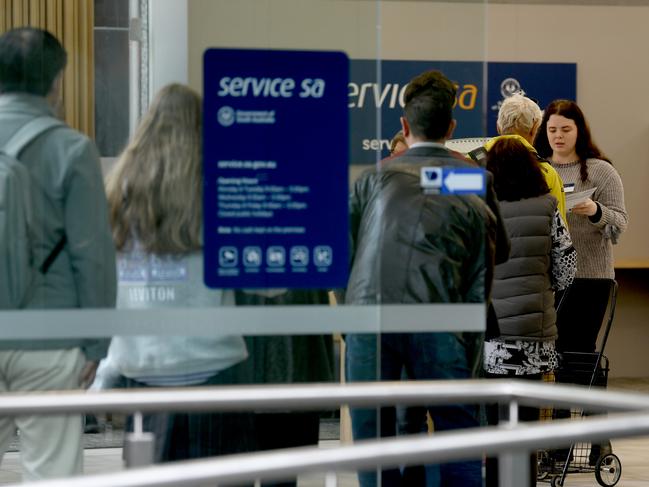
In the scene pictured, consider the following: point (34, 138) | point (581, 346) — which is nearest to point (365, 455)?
point (34, 138)

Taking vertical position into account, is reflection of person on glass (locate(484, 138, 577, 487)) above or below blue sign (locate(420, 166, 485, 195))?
below

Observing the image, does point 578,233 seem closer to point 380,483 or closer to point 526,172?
point 526,172

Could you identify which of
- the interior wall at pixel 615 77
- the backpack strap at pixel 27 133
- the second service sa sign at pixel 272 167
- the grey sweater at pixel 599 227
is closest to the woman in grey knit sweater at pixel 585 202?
the grey sweater at pixel 599 227

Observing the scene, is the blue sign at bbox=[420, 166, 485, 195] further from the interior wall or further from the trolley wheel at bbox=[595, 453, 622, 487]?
the interior wall

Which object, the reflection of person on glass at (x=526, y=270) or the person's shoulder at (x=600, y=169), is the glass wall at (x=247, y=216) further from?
the person's shoulder at (x=600, y=169)

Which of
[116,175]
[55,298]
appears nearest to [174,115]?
[116,175]

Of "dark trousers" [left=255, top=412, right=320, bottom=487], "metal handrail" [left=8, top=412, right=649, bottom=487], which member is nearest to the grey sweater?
"dark trousers" [left=255, top=412, right=320, bottom=487]

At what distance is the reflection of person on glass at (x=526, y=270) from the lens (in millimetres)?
5648

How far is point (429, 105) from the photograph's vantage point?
13.9 feet

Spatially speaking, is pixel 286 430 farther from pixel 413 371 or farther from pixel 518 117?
pixel 518 117

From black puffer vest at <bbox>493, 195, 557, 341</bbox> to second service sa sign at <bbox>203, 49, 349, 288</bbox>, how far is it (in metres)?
1.84

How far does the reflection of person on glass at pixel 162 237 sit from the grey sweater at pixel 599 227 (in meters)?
2.99

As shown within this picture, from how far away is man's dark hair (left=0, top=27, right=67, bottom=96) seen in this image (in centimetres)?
383

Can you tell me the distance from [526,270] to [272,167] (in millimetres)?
2030
